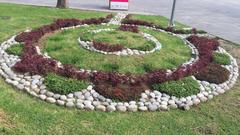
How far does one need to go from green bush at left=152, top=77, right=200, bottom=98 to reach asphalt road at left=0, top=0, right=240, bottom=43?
23.1 ft

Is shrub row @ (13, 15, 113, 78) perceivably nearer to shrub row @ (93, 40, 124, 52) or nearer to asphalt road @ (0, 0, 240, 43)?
shrub row @ (93, 40, 124, 52)

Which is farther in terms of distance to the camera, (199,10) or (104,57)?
(199,10)

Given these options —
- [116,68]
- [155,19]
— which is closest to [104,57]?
[116,68]

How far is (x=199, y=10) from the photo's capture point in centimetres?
2369

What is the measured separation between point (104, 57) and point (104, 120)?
11.1 ft

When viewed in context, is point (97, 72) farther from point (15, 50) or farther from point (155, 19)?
point (155, 19)

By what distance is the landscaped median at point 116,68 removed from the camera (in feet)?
28.0

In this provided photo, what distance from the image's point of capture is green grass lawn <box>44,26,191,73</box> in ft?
33.8

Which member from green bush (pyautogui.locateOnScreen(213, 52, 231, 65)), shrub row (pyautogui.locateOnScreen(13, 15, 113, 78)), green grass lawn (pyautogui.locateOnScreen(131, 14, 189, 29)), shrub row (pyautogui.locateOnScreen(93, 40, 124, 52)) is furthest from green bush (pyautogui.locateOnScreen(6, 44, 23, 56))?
green grass lawn (pyautogui.locateOnScreen(131, 14, 189, 29))

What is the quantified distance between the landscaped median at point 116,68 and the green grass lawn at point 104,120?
26 cm

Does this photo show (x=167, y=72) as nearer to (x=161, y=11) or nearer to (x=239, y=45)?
(x=239, y=45)

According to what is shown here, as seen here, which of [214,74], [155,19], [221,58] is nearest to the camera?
[214,74]

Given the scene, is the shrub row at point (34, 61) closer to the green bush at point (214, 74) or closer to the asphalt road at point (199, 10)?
the green bush at point (214, 74)

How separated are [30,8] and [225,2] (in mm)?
16263
